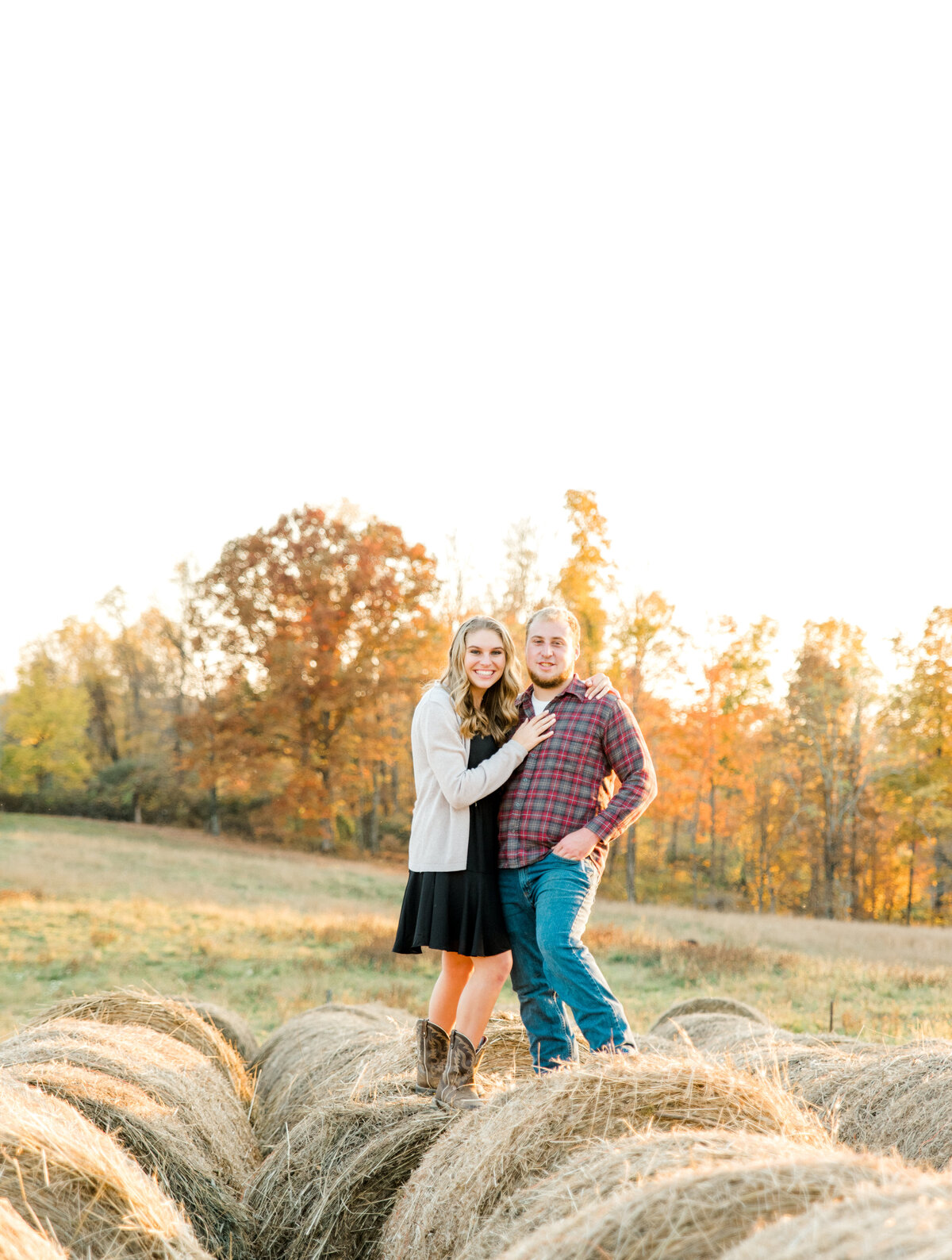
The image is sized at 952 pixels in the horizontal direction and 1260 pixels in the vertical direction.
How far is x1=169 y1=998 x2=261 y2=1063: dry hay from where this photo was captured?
25.0 feet

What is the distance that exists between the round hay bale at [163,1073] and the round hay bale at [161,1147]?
17 cm

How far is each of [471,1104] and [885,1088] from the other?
6.05 ft

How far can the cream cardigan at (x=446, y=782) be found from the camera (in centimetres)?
471

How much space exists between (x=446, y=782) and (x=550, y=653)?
2.64 ft

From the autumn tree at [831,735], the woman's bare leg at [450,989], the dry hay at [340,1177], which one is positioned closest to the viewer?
the dry hay at [340,1177]

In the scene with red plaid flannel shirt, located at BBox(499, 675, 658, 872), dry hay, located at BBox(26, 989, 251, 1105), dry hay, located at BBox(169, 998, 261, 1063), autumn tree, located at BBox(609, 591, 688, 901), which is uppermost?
autumn tree, located at BBox(609, 591, 688, 901)

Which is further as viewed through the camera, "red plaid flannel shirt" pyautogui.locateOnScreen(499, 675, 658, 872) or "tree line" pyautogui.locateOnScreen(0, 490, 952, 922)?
"tree line" pyautogui.locateOnScreen(0, 490, 952, 922)

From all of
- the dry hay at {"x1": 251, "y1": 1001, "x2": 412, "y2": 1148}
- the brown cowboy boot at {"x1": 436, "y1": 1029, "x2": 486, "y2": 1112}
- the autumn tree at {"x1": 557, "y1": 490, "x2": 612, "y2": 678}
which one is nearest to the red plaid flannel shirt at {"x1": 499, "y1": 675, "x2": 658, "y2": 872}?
the brown cowboy boot at {"x1": 436, "y1": 1029, "x2": 486, "y2": 1112}

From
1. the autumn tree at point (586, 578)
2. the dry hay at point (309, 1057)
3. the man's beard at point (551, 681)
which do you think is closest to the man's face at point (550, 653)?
the man's beard at point (551, 681)

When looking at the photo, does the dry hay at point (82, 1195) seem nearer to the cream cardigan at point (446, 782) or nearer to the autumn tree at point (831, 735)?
the cream cardigan at point (446, 782)

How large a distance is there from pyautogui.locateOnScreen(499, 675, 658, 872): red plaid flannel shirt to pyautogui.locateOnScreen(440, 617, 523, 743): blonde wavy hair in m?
0.21

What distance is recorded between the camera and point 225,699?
127 feet

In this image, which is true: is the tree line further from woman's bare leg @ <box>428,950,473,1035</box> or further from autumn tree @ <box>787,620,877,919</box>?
woman's bare leg @ <box>428,950,473,1035</box>

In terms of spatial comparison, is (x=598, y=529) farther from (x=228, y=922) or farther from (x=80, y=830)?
(x=80, y=830)
